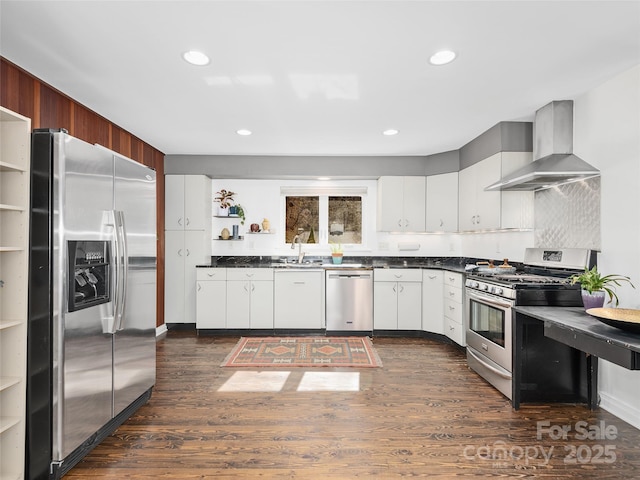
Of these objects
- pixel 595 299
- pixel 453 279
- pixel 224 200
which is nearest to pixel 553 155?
pixel 595 299

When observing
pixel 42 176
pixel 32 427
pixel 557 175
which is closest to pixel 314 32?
pixel 42 176

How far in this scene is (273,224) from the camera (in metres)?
5.37

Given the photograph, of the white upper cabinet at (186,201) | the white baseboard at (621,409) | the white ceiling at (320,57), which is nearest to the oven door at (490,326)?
the white baseboard at (621,409)

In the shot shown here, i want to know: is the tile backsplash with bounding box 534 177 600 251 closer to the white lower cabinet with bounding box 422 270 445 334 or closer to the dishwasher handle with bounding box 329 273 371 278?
the white lower cabinet with bounding box 422 270 445 334

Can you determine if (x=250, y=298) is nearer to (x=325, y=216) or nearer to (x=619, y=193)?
(x=325, y=216)

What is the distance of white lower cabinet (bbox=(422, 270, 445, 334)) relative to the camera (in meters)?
4.52

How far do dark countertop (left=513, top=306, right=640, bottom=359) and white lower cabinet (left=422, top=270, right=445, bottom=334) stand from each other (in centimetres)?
199

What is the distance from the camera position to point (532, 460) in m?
2.10

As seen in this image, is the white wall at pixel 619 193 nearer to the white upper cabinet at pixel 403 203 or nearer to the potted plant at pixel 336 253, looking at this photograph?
the white upper cabinet at pixel 403 203

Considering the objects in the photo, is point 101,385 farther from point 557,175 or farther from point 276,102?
point 557,175

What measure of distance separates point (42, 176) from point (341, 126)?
2630 millimetres

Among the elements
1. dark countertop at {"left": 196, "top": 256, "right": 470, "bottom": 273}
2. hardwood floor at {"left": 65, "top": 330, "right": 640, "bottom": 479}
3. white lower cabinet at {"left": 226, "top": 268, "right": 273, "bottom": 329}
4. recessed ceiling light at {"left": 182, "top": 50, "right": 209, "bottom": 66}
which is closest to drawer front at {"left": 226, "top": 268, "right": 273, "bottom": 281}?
white lower cabinet at {"left": 226, "top": 268, "right": 273, "bottom": 329}

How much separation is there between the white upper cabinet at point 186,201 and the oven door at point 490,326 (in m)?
3.51

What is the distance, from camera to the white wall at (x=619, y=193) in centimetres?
250
